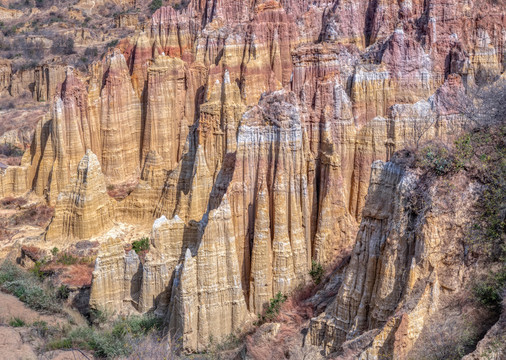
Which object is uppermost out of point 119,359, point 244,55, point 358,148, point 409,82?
point 244,55

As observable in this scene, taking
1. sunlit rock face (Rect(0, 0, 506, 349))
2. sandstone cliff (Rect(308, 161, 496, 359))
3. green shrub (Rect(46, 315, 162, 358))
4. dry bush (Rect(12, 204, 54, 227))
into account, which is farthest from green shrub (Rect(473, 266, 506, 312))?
dry bush (Rect(12, 204, 54, 227))

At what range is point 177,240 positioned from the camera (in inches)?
773

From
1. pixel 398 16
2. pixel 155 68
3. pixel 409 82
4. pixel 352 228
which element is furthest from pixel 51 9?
pixel 352 228

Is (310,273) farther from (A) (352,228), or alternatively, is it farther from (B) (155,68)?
(B) (155,68)

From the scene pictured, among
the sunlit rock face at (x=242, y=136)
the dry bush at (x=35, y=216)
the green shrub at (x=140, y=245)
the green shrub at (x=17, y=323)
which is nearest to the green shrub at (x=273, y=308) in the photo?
the sunlit rock face at (x=242, y=136)

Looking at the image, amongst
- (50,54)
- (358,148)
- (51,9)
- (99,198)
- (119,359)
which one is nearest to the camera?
(119,359)

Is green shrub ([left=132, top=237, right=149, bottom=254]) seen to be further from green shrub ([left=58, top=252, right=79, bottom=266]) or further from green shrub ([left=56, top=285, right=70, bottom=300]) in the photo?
green shrub ([left=56, top=285, right=70, bottom=300])

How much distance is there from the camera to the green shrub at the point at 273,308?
16.8 meters

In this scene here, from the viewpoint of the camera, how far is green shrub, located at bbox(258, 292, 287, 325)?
16.8 meters

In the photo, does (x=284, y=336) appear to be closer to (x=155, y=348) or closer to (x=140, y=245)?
(x=155, y=348)

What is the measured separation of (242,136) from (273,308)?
5.29 metres

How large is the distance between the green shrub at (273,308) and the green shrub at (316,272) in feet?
3.85

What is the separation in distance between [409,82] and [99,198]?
1521 cm

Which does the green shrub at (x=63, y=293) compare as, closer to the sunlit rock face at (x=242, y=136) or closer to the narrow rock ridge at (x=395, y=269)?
the sunlit rock face at (x=242, y=136)
